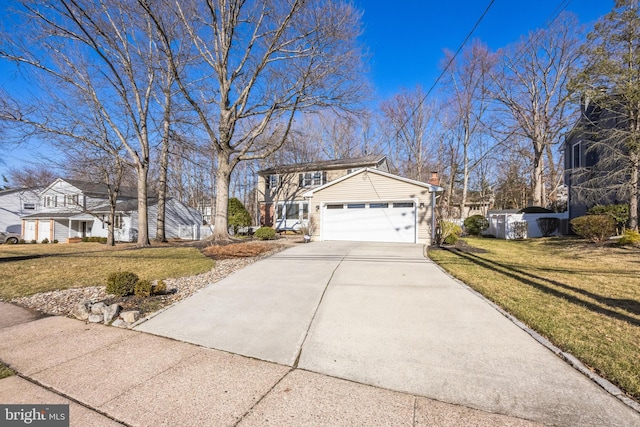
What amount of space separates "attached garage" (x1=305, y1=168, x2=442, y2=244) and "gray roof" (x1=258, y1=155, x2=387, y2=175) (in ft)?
23.7

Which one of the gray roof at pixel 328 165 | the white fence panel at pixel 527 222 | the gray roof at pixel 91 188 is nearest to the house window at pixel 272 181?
the gray roof at pixel 328 165

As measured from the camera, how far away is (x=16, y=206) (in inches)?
1079

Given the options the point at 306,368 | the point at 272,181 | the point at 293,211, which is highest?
the point at 272,181

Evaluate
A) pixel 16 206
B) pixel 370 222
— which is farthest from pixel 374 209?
pixel 16 206

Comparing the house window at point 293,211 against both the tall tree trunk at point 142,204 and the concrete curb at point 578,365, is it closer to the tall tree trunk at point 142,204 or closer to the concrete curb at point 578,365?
the tall tree trunk at point 142,204

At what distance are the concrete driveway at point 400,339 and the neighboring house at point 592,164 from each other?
10.7m

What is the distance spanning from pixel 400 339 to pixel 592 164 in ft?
64.2

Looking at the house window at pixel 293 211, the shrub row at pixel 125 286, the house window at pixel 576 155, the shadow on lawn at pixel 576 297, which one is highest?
the house window at pixel 576 155

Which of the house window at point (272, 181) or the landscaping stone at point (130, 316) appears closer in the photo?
the landscaping stone at point (130, 316)

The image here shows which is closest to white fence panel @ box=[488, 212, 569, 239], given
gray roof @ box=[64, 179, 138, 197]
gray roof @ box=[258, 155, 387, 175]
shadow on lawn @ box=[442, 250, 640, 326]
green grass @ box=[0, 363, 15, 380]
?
gray roof @ box=[258, 155, 387, 175]

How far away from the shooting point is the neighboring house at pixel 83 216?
2211cm

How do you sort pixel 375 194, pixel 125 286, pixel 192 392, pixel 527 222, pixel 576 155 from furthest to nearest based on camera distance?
pixel 576 155
pixel 527 222
pixel 375 194
pixel 125 286
pixel 192 392

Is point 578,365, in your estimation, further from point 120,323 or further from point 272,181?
point 272,181

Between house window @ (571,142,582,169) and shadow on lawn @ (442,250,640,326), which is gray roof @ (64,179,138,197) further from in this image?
house window @ (571,142,582,169)
